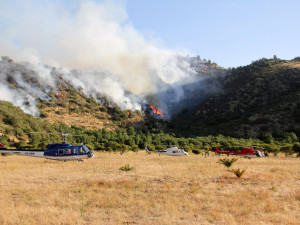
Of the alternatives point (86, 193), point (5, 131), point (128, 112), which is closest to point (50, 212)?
point (86, 193)

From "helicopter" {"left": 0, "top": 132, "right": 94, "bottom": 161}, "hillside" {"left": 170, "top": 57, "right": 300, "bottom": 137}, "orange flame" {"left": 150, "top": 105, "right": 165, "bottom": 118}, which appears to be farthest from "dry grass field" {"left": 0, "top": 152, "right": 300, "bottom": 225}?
"orange flame" {"left": 150, "top": 105, "right": 165, "bottom": 118}

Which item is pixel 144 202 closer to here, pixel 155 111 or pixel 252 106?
pixel 252 106

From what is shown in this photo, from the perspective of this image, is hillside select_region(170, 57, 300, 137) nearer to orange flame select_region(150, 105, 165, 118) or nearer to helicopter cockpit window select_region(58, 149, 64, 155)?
orange flame select_region(150, 105, 165, 118)

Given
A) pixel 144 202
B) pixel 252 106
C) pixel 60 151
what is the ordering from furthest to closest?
pixel 252 106
pixel 60 151
pixel 144 202

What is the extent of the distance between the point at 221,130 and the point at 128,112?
47.8 meters

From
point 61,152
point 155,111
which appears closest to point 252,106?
point 155,111

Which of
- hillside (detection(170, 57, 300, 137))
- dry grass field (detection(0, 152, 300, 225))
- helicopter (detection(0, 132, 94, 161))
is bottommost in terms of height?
dry grass field (detection(0, 152, 300, 225))

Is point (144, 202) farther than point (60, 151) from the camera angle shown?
No

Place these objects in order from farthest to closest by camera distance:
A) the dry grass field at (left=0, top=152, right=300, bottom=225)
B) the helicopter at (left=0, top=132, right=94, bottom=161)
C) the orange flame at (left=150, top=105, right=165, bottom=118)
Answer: the orange flame at (left=150, top=105, right=165, bottom=118) < the helicopter at (left=0, top=132, right=94, bottom=161) < the dry grass field at (left=0, top=152, right=300, bottom=225)

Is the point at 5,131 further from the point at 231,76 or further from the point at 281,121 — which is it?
the point at 231,76

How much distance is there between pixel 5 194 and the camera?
11797 millimetres

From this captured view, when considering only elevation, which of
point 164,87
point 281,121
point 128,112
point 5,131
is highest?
point 164,87

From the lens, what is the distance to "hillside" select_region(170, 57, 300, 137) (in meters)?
90.2

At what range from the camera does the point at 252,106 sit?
107562 mm
